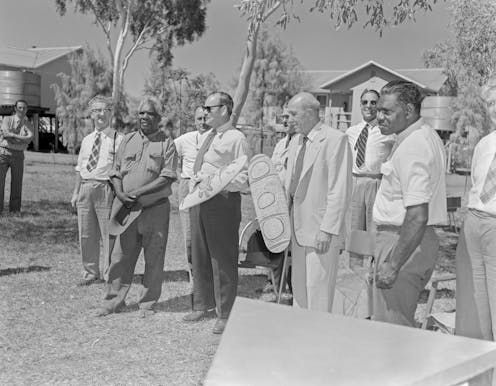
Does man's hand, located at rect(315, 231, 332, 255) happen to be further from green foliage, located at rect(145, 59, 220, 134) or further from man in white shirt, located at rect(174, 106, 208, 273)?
green foliage, located at rect(145, 59, 220, 134)

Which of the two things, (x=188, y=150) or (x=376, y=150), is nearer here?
(x=376, y=150)

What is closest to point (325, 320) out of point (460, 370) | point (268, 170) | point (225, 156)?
point (460, 370)

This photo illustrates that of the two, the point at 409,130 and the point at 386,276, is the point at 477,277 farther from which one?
the point at 409,130

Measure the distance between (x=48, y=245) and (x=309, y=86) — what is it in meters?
39.6

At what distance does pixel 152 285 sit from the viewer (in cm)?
579

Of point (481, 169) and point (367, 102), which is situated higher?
point (367, 102)

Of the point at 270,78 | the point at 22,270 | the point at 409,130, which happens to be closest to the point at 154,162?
the point at 22,270

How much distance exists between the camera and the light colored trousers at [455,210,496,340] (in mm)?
3418

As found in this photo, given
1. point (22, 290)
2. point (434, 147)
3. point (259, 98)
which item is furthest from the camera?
point (259, 98)

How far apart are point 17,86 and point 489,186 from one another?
105ft

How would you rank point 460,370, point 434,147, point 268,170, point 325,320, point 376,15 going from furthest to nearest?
point 376,15
point 268,170
point 434,147
point 325,320
point 460,370

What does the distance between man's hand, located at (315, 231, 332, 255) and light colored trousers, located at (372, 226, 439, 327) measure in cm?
85

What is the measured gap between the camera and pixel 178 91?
3819 centimetres

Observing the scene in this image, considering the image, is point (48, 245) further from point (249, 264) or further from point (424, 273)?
point (424, 273)
